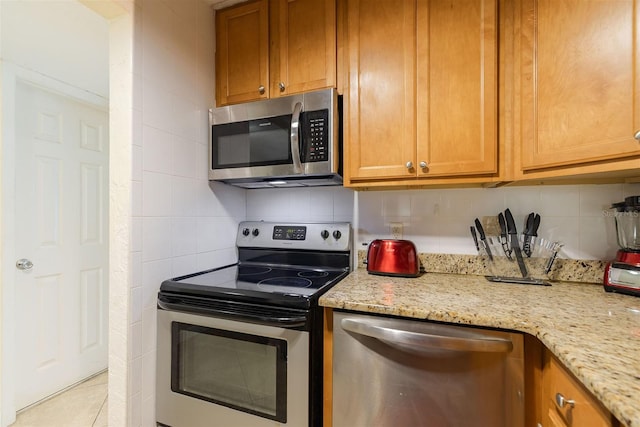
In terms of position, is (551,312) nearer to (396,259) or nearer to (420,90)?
(396,259)

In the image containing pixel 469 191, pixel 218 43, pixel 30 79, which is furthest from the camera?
pixel 30 79

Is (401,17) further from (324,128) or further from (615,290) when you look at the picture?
(615,290)

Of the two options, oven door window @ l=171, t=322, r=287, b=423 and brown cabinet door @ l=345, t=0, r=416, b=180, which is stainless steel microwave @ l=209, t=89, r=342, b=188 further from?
oven door window @ l=171, t=322, r=287, b=423

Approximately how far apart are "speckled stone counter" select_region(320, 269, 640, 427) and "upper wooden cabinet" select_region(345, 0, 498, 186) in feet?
1.59

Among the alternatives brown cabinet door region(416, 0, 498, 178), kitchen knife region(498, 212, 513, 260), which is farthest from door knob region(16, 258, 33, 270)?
kitchen knife region(498, 212, 513, 260)

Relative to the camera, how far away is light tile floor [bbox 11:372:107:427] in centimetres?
170

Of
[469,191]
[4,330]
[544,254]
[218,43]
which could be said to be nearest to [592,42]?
[469,191]

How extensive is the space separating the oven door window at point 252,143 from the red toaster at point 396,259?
Answer: 0.65 m

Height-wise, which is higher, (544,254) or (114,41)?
(114,41)

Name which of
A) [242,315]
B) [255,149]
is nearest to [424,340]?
[242,315]

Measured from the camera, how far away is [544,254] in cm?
130

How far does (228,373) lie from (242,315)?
0.28 meters

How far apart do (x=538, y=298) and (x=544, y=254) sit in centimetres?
39

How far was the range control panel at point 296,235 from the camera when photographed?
1.57 m
